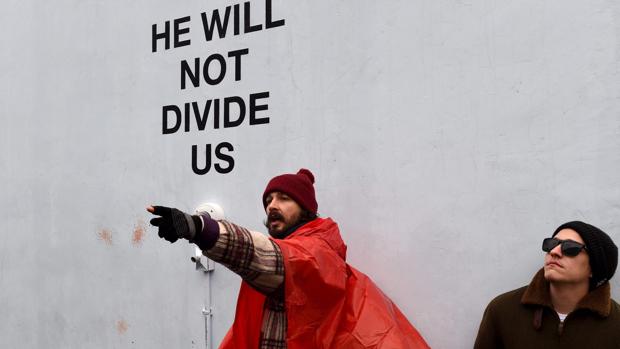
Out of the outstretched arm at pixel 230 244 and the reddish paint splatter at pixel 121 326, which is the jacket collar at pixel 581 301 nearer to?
the outstretched arm at pixel 230 244

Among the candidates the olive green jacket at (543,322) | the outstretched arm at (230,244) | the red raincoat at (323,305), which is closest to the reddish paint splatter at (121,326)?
the red raincoat at (323,305)

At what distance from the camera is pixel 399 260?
315 cm

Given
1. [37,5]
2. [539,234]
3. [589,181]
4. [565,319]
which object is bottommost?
[565,319]

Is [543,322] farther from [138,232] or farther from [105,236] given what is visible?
[105,236]

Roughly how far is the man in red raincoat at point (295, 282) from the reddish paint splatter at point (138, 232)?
139 cm

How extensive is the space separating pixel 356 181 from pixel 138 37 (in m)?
1.72

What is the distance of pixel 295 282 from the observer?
232 centimetres

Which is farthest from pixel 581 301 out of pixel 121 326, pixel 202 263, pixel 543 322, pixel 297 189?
pixel 121 326

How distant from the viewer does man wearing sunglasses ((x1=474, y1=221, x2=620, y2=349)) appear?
2443 mm

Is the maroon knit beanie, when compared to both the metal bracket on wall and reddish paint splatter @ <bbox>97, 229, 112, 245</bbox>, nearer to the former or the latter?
the metal bracket on wall

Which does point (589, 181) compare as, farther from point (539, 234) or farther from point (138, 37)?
point (138, 37)

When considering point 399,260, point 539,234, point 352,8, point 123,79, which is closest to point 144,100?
point 123,79

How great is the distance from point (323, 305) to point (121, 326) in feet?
6.70

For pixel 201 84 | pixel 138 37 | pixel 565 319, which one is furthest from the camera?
pixel 138 37
